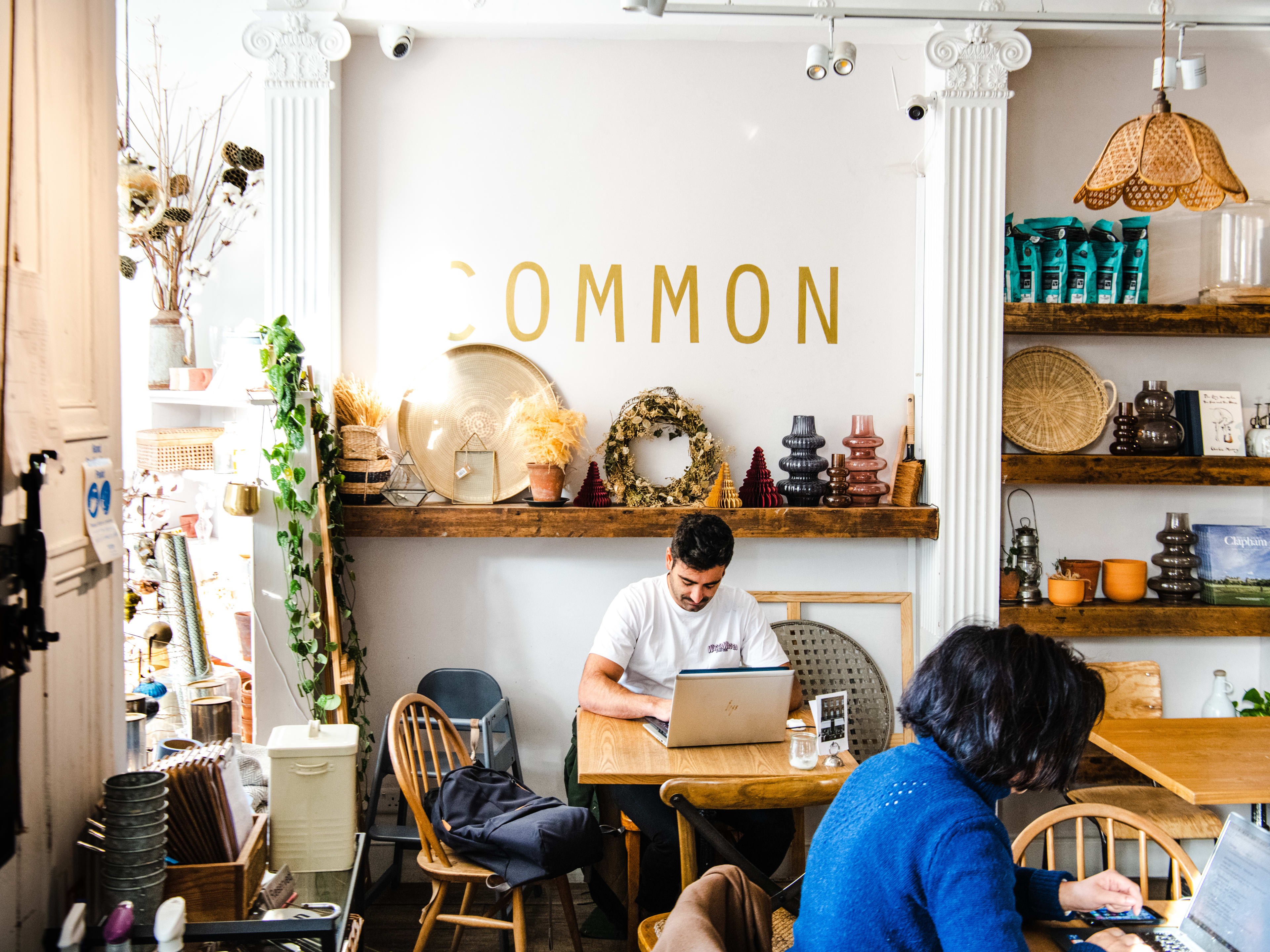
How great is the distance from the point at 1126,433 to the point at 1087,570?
1.82ft

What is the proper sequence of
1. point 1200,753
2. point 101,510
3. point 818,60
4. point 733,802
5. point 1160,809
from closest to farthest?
point 101,510
point 733,802
point 1200,753
point 818,60
point 1160,809

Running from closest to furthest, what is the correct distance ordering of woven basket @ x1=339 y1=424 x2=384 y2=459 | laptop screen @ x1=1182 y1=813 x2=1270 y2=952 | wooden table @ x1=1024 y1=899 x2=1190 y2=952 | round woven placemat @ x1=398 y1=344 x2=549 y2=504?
laptop screen @ x1=1182 y1=813 x2=1270 y2=952
wooden table @ x1=1024 y1=899 x2=1190 y2=952
woven basket @ x1=339 y1=424 x2=384 y2=459
round woven placemat @ x1=398 y1=344 x2=549 y2=504

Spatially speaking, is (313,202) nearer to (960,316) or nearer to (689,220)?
(689,220)

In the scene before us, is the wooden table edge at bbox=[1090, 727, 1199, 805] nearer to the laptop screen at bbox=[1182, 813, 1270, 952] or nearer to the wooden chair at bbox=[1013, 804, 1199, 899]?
the wooden chair at bbox=[1013, 804, 1199, 899]

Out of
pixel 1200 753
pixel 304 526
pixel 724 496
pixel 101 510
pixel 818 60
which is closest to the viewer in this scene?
pixel 101 510

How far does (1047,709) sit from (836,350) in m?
2.30

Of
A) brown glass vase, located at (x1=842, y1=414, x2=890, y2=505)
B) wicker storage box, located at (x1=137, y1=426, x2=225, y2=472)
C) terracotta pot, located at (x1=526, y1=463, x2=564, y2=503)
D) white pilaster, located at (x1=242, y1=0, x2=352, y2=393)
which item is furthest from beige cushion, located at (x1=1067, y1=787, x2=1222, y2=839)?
wicker storage box, located at (x1=137, y1=426, x2=225, y2=472)

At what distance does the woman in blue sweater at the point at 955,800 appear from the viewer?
1.44m

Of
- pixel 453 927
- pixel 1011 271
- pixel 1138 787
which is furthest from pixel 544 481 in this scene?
pixel 1138 787

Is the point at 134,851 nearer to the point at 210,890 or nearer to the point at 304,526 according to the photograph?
the point at 210,890

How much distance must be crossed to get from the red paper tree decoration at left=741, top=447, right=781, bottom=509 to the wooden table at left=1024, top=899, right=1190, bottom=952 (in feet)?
6.24

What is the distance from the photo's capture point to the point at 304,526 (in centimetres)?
323

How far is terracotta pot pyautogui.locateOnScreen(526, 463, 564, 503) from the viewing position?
3391mm

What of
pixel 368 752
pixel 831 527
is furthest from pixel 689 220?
pixel 368 752
